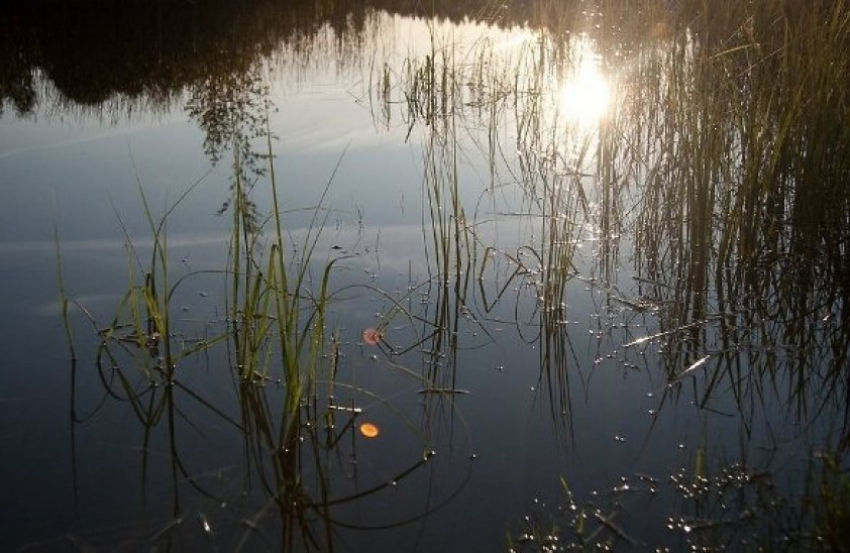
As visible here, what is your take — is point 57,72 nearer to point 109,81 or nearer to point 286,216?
point 109,81

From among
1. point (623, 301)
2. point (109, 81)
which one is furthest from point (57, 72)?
point (623, 301)

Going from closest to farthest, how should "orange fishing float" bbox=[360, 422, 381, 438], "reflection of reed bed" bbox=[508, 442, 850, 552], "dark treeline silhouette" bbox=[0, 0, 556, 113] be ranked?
"reflection of reed bed" bbox=[508, 442, 850, 552], "orange fishing float" bbox=[360, 422, 381, 438], "dark treeline silhouette" bbox=[0, 0, 556, 113]

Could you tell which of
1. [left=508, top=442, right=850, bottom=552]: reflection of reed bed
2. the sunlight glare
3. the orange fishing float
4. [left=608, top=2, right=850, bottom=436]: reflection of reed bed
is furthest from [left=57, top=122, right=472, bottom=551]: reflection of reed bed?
the sunlight glare

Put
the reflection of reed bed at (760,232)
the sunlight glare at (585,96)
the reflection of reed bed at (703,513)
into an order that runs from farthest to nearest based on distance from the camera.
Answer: the sunlight glare at (585,96) < the reflection of reed bed at (760,232) < the reflection of reed bed at (703,513)

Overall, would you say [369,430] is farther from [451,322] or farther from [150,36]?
[150,36]

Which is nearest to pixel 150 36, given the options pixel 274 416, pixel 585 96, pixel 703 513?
pixel 585 96

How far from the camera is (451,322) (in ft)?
8.80

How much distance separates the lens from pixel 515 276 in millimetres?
3000

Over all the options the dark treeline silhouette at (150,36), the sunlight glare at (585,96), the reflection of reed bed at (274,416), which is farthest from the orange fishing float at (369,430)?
the dark treeline silhouette at (150,36)

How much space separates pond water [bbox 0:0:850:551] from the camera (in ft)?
5.94

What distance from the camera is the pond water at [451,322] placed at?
181cm

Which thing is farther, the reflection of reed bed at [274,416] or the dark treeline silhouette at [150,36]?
the dark treeline silhouette at [150,36]

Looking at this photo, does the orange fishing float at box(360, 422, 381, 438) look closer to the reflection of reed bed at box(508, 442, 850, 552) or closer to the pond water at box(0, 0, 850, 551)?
the pond water at box(0, 0, 850, 551)

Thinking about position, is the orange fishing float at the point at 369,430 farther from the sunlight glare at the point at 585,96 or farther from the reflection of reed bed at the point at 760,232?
the sunlight glare at the point at 585,96
